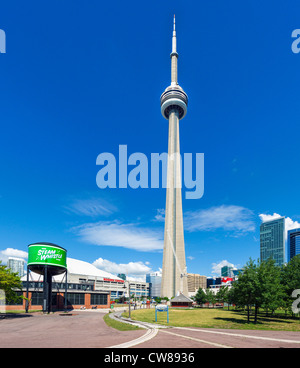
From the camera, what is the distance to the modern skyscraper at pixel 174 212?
4486 inches

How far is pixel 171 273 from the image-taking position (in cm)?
11400

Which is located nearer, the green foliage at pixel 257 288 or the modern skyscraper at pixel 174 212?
the green foliage at pixel 257 288

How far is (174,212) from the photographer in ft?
391

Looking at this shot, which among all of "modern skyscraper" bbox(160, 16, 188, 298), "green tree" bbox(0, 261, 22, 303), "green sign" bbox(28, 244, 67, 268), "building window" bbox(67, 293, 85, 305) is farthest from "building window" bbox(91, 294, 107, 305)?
"modern skyscraper" bbox(160, 16, 188, 298)

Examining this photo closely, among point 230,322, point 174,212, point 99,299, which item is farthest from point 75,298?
point 174,212

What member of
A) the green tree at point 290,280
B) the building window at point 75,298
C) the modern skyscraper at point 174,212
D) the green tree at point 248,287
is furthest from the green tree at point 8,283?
the modern skyscraper at point 174,212

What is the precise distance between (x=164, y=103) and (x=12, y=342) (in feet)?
423

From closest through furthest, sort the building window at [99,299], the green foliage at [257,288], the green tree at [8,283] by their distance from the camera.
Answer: the green foliage at [257,288], the green tree at [8,283], the building window at [99,299]

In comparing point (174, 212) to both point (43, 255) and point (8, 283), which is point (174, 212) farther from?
point (8, 283)

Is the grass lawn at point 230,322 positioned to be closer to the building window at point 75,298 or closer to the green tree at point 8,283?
the green tree at point 8,283

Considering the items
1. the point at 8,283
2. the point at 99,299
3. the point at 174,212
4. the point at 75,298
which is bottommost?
the point at 99,299
